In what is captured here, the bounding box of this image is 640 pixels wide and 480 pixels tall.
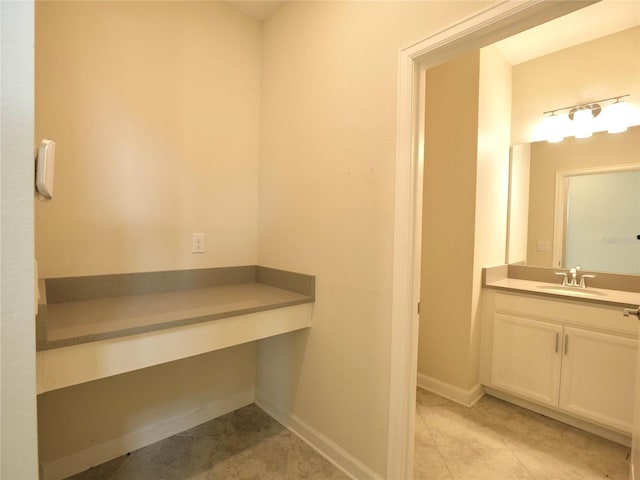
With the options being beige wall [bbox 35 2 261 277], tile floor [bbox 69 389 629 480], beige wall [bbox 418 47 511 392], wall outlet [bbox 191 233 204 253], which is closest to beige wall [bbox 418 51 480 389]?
beige wall [bbox 418 47 511 392]

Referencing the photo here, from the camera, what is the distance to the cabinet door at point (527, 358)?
1.99 m

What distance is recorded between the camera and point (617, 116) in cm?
207

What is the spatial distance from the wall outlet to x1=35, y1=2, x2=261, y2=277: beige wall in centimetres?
3

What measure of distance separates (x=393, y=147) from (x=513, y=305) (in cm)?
162

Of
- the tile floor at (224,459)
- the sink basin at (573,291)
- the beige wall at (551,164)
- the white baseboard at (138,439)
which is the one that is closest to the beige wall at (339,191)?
the tile floor at (224,459)

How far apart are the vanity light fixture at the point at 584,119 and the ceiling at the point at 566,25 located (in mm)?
464

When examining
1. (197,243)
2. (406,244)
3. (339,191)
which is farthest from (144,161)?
(406,244)

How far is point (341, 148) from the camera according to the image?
1542 millimetres

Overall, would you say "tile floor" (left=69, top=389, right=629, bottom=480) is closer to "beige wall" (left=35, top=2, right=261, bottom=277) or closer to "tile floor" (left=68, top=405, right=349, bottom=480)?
"tile floor" (left=68, top=405, right=349, bottom=480)

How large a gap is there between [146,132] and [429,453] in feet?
7.77

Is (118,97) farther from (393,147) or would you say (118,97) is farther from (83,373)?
(393,147)

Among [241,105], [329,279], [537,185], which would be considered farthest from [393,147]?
[537,185]

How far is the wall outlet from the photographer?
6.05 ft

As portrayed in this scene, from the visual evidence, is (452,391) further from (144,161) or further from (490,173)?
(144,161)
